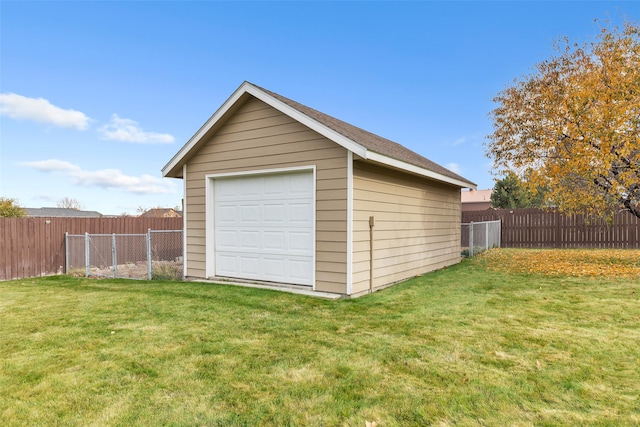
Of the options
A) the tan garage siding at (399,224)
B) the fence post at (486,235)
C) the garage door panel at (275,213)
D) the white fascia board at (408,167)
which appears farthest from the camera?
the fence post at (486,235)

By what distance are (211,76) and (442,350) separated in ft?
43.9

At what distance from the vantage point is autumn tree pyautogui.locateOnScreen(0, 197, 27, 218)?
18.7 metres

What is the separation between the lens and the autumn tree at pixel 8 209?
61.5 feet

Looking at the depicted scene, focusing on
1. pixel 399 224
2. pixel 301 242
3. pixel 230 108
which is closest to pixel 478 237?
pixel 399 224

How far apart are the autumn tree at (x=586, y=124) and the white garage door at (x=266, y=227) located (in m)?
6.91

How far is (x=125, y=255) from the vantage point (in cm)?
1346

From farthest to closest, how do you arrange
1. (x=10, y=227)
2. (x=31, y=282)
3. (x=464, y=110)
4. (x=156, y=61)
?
1. (x=464, y=110)
2. (x=156, y=61)
3. (x=10, y=227)
4. (x=31, y=282)

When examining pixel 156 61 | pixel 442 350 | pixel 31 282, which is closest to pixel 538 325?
pixel 442 350

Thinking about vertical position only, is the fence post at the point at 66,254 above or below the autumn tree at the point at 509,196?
below

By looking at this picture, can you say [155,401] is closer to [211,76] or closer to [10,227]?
[10,227]

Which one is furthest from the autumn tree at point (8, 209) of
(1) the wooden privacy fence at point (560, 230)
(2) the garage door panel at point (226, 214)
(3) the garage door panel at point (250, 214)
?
(1) the wooden privacy fence at point (560, 230)

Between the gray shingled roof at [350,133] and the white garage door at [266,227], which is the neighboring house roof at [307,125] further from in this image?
the white garage door at [266,227]

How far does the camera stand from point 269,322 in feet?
15.9

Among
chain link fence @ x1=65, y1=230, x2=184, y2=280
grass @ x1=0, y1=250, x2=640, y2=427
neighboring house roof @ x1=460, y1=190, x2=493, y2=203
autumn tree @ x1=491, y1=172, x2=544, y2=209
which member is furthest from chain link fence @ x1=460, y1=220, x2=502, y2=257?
neighboring house roof @ x1=460, y1=190, x2=493, y2=203
